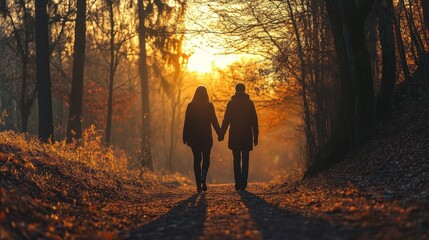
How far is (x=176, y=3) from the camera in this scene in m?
21.4

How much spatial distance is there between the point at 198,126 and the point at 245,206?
154 inches

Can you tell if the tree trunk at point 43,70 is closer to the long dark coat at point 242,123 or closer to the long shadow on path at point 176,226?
the long dark coat at point 242,123

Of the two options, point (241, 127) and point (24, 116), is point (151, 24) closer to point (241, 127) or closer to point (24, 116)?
point (24, 116)

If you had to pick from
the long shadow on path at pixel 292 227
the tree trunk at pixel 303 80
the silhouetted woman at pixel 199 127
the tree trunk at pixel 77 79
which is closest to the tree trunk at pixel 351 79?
the silhouetted woman at pixel 199 127

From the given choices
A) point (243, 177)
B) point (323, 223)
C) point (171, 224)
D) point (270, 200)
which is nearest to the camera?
point (323, 223)

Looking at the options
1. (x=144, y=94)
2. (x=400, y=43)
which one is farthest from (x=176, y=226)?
(x=144, y=94)

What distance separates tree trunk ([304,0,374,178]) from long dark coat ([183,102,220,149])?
291cm

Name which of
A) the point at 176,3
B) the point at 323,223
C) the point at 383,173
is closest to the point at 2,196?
the point at 323,223

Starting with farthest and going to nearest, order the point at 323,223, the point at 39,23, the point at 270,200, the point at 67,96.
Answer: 1. the point at 67,96
2. the point at 39,23
3. the point at 270,200
4. the point at 323,223

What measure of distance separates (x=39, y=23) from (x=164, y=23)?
718 centimetres

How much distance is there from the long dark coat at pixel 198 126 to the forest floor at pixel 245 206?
1.89 m

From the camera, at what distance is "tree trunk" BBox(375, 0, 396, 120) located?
11789 mm

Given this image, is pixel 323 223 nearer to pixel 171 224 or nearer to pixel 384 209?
pixel 384 209

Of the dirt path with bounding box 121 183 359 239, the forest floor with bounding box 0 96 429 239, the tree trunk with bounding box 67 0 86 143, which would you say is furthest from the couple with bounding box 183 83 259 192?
the tree trunk with bounding box 67 0 86 143
